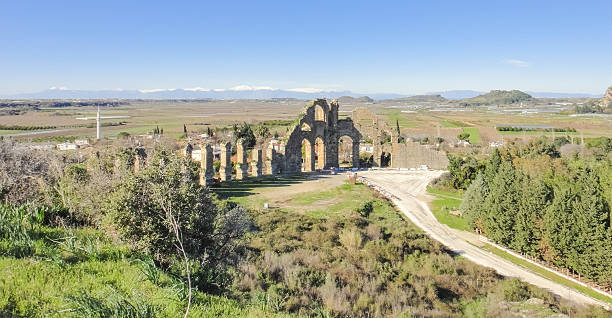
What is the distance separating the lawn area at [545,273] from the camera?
15458 millimetres

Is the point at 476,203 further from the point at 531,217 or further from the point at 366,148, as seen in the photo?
the point at 366,148

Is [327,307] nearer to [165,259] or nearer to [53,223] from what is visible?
[165,259]

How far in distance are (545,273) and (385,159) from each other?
2572 centimetres

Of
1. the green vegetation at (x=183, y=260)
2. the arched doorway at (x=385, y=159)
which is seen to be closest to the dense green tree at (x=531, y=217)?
the green vegetation at (x=183, y=260)

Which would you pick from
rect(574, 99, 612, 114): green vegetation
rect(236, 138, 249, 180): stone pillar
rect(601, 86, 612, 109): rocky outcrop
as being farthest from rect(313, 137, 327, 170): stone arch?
rect(601, 86, 612, 109): rocky outcrop

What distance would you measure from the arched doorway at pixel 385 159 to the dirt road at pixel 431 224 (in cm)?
365

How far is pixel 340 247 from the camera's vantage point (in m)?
16.2

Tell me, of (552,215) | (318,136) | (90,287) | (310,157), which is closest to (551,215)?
(552,215)

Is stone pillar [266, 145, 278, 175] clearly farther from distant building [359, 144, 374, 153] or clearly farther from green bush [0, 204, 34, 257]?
green bush [0, 204, 34, 257]

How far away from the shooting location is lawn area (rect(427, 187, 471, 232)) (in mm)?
23536

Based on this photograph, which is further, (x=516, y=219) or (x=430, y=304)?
(x=516, y=219)

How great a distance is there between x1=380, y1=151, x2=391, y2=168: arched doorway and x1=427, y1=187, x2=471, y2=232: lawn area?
32.2 ft

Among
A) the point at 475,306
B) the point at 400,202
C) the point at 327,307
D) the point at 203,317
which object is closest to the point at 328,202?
the point at 400,202

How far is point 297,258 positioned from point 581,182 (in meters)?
14.2
